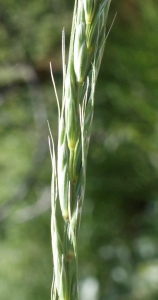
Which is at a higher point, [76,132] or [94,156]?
[76,132]

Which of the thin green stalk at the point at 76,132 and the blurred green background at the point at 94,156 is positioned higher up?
the thin green stalk at the point at 76,132

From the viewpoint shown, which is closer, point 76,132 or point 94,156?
point 76,132

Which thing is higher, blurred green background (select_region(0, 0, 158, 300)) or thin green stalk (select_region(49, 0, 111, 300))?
thin green stalk (select_region(49, 0, 111, 300))

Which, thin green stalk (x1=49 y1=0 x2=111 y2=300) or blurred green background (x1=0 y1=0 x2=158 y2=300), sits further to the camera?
blurred green background (x1=0 y1=0 x2=158 y2=300)

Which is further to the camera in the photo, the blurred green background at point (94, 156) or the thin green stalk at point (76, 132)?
the blurred green background at point (94, 156)
